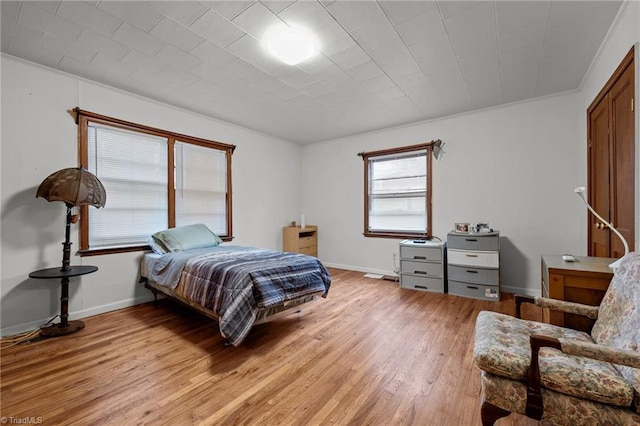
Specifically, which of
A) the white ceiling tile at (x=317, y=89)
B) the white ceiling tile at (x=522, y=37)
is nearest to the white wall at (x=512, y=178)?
the white ceiling tile at (x=522, y=37)

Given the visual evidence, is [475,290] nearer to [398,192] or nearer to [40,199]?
[398,192]

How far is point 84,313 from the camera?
9.79 feet

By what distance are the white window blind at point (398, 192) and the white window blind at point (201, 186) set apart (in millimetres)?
2644

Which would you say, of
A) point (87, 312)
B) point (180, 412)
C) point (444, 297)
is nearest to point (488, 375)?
point (180, 412)

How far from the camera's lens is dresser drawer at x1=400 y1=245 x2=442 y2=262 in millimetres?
3848

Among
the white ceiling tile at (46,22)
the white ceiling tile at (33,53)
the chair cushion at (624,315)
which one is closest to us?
the chair cushion at (624,315)

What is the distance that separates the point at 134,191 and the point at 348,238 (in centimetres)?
357

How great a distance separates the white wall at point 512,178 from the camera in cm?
344

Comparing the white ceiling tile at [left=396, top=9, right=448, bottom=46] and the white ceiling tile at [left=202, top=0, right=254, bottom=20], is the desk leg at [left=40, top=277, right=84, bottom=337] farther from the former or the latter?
the white ceiling tile at [left=396, top=9, right=448, bottom=46]

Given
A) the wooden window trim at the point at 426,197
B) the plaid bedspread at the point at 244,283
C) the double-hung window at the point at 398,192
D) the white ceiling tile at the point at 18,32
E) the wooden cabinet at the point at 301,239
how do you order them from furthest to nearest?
the wooden cabinet at the point at 301,239, the double-hung window at the point at 398,192, the wooden window trim at the point at 426,197, the plaid bedspread at the point at 244,283, the white ceiling tile at the point at 18,32

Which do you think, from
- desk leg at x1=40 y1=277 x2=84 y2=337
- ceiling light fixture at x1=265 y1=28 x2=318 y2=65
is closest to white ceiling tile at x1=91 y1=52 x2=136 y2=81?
ceiling light fixture at x1=265 y1=28 x2=318 y2=65

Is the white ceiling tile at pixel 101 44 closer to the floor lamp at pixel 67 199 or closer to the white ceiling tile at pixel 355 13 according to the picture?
the floor lamp at pixel 67 199

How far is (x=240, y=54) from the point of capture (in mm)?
2521

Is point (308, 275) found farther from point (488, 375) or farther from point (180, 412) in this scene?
point (488, 375)
